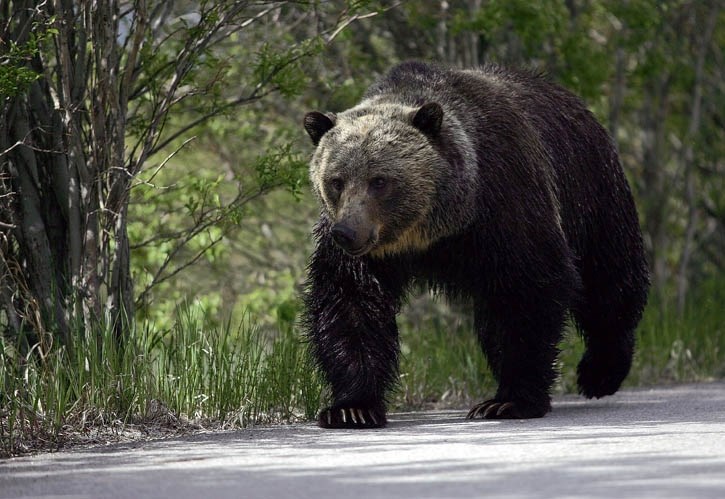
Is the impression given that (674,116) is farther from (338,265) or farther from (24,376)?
(24,376)

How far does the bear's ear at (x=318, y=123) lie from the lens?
24.6ft

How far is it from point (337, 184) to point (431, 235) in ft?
2.08

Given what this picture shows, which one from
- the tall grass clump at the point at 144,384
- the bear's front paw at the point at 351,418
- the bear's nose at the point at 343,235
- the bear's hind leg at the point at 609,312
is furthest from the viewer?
the bear's hind leg at the point at 609,312

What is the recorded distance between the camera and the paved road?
14.5ft

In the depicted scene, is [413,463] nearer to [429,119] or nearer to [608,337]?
[429,119]

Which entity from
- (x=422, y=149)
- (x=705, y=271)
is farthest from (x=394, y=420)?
(x=705, y=271)

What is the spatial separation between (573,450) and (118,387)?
2624 millimetres

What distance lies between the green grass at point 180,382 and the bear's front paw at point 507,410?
51cm

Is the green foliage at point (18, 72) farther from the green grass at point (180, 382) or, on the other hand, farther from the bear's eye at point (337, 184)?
the bear's eye at point (337, 184)

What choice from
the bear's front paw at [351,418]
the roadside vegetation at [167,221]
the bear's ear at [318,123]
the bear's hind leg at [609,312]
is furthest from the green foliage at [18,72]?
the bear's hind leg at [609,312]

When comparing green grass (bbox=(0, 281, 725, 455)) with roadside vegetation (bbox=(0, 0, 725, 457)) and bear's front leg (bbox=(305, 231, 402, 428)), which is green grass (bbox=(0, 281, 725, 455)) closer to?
roadside vegetation (bbox=(0, 0, 725, 457))

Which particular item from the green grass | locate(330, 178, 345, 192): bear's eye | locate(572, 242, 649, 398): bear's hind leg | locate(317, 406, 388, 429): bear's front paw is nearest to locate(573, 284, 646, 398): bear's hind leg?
locate(572, 242, 649, 398): bear's hind leg

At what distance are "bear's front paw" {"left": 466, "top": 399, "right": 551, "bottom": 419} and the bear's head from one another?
3.25 feet

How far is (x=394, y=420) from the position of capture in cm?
777
